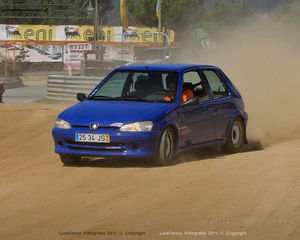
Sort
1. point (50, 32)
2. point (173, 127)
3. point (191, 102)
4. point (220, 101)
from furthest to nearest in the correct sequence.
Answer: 1. point (50, 32)
2. point (220, 101)
3. point (191, 102)
4. point (173, 127)

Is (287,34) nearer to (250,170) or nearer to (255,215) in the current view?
(250,170)

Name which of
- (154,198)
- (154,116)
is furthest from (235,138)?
(154,198)

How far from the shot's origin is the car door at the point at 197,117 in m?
7.35

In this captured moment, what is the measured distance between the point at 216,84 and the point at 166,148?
5.97 ft

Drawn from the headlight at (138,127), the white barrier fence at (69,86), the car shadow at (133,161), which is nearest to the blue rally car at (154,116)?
the headlight at (138,127)

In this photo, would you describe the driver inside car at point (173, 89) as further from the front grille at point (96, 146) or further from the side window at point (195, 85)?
the front grille at point (96, 146)

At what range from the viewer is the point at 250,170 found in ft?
20.4

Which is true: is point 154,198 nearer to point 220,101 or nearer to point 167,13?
point 220,101

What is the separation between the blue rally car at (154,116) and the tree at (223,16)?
73409 mm

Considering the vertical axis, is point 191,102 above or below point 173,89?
below

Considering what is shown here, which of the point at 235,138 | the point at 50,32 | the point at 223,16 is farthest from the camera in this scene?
the point at 223,16

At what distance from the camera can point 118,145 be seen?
6730mm

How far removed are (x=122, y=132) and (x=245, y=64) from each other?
13.0 meters

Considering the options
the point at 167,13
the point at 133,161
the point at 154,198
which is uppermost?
the point at 167,13
